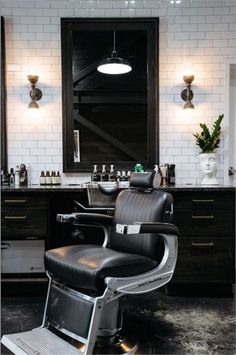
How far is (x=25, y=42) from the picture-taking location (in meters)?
Answer: 3.22

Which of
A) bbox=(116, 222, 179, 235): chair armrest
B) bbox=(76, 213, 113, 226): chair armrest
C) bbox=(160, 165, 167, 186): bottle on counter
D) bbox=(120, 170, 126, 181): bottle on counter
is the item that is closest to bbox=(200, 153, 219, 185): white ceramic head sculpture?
bbox=(160, 165, 167, 186): bottle on counter

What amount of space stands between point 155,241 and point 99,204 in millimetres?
917

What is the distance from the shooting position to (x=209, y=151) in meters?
3.10

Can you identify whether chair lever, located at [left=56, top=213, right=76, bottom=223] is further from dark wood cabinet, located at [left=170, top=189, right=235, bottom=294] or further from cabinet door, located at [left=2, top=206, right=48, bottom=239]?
dark wood cabinet, located at [left=170, top=189, right=235, bottom=294]

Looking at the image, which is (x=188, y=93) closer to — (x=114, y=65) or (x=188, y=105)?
(x=188, y=105)

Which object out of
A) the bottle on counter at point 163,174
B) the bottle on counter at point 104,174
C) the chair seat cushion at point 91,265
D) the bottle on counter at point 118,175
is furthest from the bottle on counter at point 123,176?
the chair seat cushion at point 91,265

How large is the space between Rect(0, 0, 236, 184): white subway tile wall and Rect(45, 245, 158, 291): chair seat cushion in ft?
4.74

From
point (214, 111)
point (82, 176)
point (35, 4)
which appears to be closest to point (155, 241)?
point (82, 176)

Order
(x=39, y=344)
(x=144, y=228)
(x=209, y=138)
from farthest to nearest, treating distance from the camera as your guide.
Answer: (x=209, y=138), (x=39, y=344), (x=144, y=228)

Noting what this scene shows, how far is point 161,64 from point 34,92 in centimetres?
125

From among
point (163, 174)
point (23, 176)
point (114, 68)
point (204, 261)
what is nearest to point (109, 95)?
point (114, 68)

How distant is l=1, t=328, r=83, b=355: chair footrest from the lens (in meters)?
1.71

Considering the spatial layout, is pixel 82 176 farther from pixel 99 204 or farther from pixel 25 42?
pixel 25 42

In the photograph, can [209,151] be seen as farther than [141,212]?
Yes
